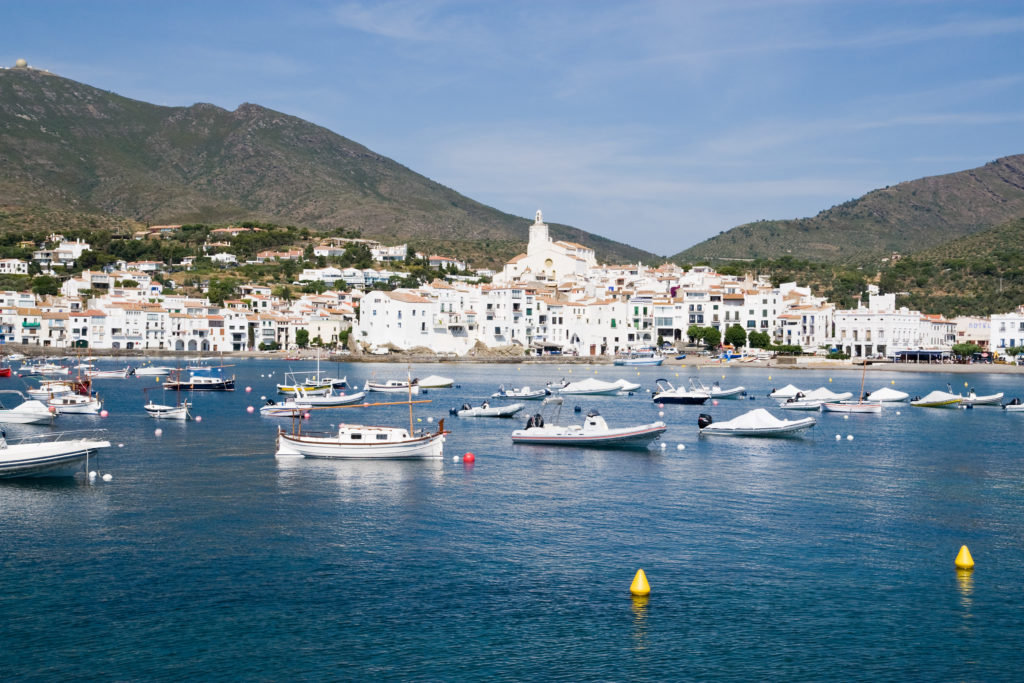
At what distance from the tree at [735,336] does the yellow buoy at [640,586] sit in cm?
10422

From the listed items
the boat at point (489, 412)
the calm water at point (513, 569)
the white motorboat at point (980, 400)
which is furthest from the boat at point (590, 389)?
the calm water at point (513, 569)

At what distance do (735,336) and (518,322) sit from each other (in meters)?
29.2

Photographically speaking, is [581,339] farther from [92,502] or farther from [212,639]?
[212,639]

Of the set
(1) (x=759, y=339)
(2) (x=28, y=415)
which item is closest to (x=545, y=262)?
(1) (x=759, y=339)

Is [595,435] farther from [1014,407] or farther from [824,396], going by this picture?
[1014,407]

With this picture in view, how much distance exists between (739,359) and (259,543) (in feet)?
325

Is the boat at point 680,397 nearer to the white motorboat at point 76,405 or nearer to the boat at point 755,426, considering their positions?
the boat at point 755,426

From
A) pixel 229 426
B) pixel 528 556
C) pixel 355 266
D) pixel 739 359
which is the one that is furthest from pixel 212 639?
pixel 355 266

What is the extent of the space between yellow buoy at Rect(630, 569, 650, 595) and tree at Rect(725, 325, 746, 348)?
342 ft

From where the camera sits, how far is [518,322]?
12769 cm

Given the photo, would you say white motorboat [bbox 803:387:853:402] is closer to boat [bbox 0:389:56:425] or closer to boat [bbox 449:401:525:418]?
boat [bbox 449:401:525:418]

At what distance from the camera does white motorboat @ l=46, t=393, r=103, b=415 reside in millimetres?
54438

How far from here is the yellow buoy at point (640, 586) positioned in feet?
62.8

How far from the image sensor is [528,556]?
22156mm
